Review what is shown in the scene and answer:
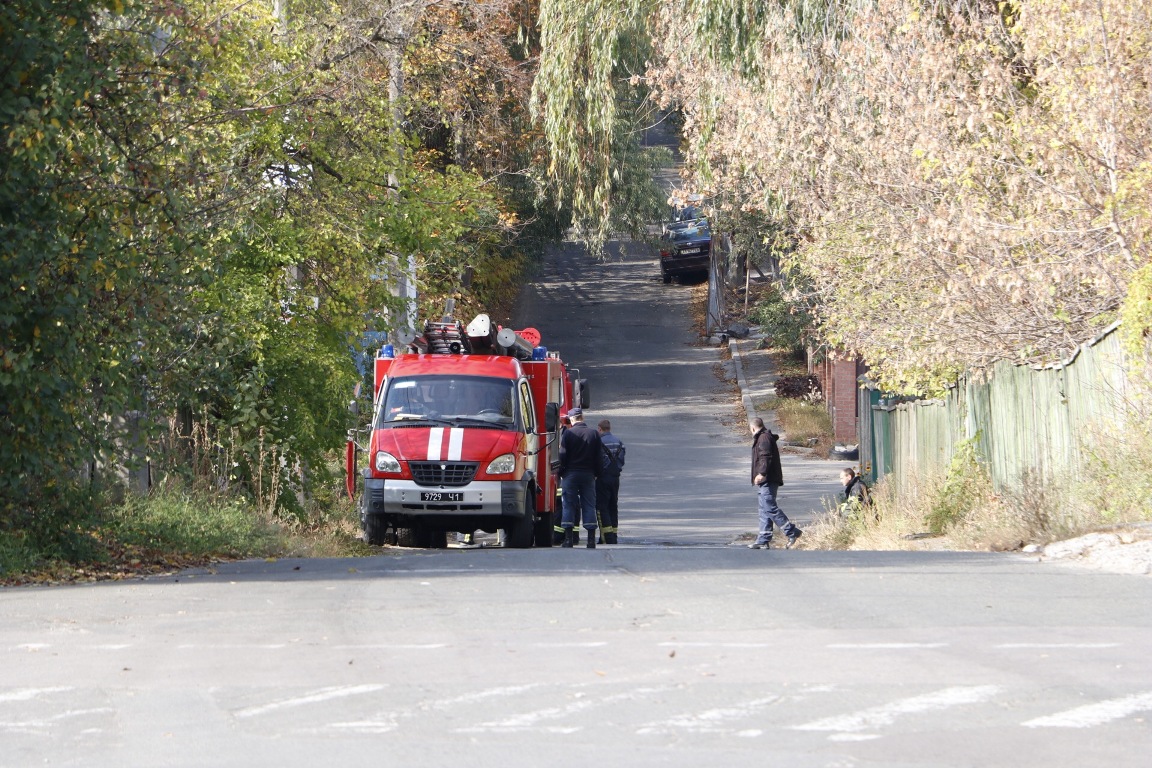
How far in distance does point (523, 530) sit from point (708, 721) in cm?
1204

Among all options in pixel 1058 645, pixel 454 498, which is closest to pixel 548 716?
pixel 1058 645

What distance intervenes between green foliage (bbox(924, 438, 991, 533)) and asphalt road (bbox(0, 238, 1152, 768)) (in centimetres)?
461

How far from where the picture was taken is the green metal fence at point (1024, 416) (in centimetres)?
1456

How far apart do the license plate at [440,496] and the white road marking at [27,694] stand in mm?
10578

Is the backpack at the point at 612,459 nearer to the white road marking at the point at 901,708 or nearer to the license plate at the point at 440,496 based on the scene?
the license plate at the point at 440,496

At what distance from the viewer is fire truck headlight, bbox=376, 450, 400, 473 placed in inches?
725

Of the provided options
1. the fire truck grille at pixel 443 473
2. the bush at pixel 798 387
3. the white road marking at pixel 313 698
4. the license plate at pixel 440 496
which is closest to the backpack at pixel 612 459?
the fire truck grille at pixel 443 473

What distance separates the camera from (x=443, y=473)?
1834cm

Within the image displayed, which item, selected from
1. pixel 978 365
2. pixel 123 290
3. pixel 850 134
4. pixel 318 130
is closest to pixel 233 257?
pixel 318 130

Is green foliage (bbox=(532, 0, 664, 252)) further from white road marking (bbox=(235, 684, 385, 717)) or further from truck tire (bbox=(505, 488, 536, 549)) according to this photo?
white road marking (bbox=(235, 684, 385, 717))

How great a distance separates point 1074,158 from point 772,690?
10.8 metres

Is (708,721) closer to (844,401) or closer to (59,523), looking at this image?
(59,523)

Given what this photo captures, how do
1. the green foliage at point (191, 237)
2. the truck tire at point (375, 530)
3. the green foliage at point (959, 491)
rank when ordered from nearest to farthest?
the green foliage at point (191, 237) → the green foliage at point (959, 491) → the truck tire at point (375, 530)

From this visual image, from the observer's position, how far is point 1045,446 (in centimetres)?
1658
